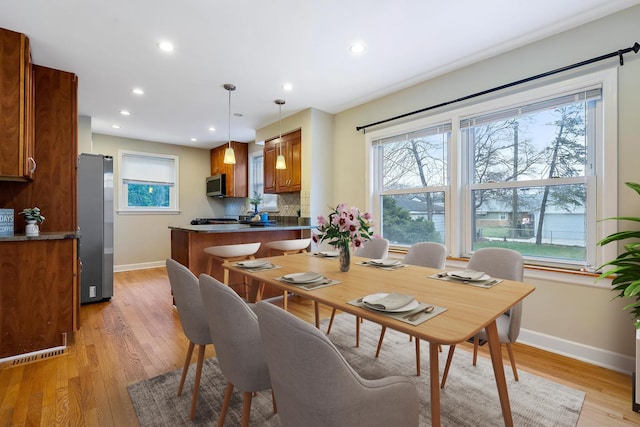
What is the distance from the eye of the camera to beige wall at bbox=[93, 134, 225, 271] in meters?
5.41

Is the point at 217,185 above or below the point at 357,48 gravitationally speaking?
below

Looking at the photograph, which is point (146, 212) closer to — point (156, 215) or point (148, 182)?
point (156, 215)

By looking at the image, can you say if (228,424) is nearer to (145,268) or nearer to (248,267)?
(248,267)

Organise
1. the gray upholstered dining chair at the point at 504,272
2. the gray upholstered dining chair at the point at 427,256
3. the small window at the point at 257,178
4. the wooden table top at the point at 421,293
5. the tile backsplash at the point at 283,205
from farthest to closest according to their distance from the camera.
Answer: the small window at the point at 257,178 < the tile backsplash at the point at 283,205 < the gray upholstered dining chair at the point at 427,256 < the gray upholstered dining chair at the point at 504,272 < the wooden table top at the point at 421,293

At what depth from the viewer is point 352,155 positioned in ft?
13.3

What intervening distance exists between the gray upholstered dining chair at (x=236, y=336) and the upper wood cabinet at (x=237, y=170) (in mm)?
5066

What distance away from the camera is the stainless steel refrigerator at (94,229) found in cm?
349

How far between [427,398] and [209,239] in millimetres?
2509

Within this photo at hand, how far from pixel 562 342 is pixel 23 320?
13.6 feet

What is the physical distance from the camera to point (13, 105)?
91.2 inches

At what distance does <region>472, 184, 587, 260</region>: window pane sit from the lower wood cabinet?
3.63 metres

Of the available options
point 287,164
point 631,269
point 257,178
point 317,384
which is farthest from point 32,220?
point 631,269

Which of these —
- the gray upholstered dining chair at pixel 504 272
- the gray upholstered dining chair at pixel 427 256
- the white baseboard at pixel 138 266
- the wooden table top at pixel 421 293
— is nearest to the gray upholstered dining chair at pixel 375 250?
the gray upholstered dining chair at pixel 427 256

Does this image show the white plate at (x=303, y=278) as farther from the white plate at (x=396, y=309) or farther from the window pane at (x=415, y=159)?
the window pane at (x=415, y=159)
